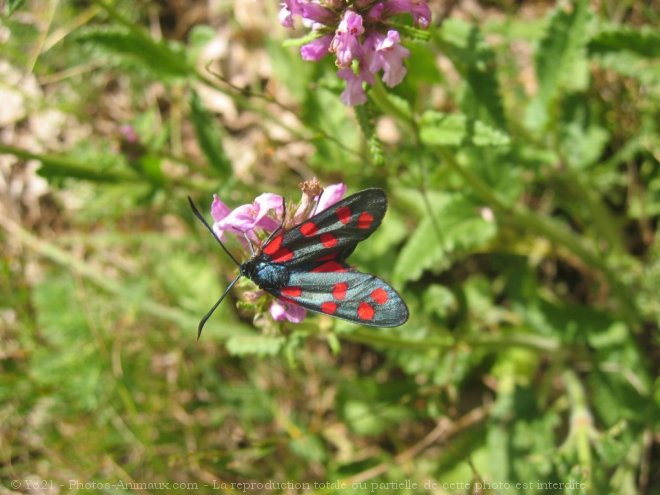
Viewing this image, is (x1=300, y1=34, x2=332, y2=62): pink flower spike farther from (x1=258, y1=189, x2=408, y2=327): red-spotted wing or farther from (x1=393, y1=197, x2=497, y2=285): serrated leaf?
(x1=393, y1=197, x2=497, y2=285): serrated leaf

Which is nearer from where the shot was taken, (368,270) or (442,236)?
→ (442,236)

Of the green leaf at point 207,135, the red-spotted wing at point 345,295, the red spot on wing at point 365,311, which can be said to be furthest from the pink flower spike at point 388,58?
the green leaf at point 207,135

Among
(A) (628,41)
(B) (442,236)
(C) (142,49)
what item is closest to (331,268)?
(B) (442,236)

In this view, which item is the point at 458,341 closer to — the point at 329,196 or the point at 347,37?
the point at 329,196

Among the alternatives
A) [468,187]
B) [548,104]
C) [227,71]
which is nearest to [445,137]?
[468,187]

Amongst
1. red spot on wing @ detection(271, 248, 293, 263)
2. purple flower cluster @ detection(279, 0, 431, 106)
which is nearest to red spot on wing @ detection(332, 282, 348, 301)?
red spot on wing @ detection(271, 248, 293, 263)

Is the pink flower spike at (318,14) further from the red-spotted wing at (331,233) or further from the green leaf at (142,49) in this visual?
the green leaf at (142,49)
